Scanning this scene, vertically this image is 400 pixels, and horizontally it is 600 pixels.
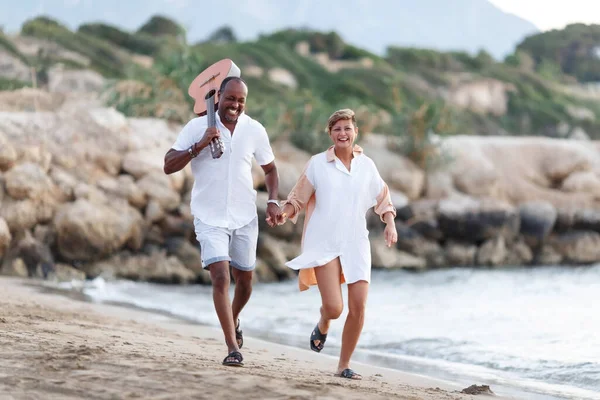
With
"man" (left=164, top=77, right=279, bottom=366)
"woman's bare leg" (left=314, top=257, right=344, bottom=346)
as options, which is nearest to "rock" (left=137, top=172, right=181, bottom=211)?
"man" (left=164, top=77, right=279, bottom=366)

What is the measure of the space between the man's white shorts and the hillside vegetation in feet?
38.4

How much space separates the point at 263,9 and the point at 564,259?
58.2m

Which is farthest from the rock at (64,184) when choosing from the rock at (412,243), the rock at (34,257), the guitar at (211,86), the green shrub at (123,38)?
the green shrub at (123,38)

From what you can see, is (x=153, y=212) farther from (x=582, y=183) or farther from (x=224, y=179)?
(x=582, y=183)

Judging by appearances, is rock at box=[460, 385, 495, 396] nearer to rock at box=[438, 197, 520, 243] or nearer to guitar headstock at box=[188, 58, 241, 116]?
guitar headstock at box=[188, 58, 241, 116]

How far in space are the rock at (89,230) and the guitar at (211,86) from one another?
314 inches

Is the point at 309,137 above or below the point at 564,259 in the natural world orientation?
above

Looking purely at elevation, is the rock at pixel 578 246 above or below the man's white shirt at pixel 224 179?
above

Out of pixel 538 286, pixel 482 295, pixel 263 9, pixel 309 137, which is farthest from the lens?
pixel 263 9

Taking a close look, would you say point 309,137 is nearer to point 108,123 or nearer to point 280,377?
point 108,123

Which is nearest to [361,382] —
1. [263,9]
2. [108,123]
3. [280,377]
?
[280,377]

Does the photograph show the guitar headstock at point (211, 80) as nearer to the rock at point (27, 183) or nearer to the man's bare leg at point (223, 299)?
the man's bare leg at point (223, 299)

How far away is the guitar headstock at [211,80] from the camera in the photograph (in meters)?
6.13

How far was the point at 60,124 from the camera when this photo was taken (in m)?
15.6
